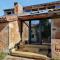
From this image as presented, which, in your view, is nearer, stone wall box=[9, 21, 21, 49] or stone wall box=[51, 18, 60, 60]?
stone wall box=[51, 18, 60, 60]

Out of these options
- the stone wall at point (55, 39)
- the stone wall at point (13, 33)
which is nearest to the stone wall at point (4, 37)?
the stone wall at point (13, 33)

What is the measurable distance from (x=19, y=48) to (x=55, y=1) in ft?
30.0

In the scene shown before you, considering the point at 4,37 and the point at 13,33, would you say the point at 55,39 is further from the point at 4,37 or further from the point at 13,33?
the point at 4,37

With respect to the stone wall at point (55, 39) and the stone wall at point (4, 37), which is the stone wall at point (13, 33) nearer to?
the stone wall at point (4, 37)

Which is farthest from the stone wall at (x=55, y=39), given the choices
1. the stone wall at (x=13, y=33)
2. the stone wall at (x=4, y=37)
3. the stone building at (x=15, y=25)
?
the stone wall at (x=4, y=37)

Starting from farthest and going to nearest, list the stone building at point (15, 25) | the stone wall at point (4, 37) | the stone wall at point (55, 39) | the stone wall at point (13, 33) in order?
the stone wall at point (13, 33) → the stone wall at point (4, 37) → the stone building at point (15, 25) → the stone wall at point (55, 39)

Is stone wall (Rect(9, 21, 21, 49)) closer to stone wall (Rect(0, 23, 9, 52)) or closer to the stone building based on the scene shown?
the stone building

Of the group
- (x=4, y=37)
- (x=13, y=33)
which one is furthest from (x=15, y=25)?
(x=4, y=37)

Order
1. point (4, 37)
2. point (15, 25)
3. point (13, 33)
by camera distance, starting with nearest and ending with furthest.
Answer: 1. point (4, 37)
2. point (13, 33)
3. point (15, 25)

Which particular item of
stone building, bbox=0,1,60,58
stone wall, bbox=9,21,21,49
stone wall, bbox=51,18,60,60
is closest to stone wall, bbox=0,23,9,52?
stone building, bbox=0,1,60,58

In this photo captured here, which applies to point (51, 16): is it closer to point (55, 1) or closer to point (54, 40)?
point (54, 40)

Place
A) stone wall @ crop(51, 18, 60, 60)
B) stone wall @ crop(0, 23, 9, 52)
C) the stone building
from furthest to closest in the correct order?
stone wall @ crop(0, 23, 9, 52) < the stone building < stone wall @ crop(51, 18, 60, 60)

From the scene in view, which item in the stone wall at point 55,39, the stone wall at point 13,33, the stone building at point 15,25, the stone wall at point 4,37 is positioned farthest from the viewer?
the stone wall at point 13,33

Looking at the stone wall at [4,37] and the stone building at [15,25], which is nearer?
the stone building at [15,25]
